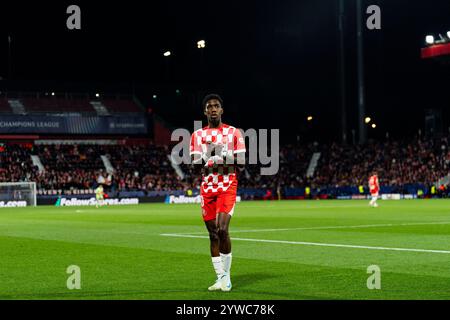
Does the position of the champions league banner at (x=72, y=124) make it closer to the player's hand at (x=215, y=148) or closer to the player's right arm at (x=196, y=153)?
the player's right arm at (x=196, y=153)

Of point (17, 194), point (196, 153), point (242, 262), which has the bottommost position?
point (242, 262)

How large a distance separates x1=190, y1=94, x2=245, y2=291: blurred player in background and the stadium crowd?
A: 2083 inches

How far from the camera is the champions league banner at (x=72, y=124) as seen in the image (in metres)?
71.6

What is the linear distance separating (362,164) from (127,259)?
6058 cm

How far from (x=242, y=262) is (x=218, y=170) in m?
4.03

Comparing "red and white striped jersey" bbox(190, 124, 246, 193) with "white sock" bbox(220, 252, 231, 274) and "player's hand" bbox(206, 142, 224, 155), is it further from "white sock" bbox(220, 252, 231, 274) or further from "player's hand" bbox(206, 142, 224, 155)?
"white sock" bbox(220, 252, 231, 274)

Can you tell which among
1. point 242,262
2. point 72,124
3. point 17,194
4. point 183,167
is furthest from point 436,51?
point 242,262

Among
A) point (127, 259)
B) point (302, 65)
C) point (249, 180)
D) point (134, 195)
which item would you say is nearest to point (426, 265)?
point (127, 259)

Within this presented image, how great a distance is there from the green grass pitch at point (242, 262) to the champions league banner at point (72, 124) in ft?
159

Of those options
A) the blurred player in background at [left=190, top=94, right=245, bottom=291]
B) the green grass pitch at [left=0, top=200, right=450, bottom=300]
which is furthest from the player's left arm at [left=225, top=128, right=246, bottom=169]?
the green grass pitch at [left=0, top=200, right=450, bottom=300]

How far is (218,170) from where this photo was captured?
11.1 metres

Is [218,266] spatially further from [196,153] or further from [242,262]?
[242,262]

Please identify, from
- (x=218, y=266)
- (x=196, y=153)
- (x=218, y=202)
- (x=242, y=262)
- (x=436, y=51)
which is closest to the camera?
(x=218, y=266)
